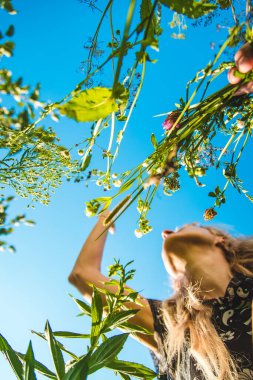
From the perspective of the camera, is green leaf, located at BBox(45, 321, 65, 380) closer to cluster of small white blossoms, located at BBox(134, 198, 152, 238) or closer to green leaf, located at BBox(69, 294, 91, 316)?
green leaf, located at BBox(69, 294, 91, 316)

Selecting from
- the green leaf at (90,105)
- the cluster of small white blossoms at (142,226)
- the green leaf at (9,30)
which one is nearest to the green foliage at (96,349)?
the cluster of small white blossoms at (142,226)

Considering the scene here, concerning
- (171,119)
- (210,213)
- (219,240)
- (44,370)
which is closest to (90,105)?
(171,119)

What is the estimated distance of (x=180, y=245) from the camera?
4.16ft

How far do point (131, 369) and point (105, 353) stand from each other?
24 cm

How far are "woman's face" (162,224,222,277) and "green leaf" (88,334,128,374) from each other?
519 millimetres

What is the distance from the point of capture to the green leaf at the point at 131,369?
0.97 m

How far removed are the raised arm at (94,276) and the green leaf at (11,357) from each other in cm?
38

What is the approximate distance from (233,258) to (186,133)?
0.86 meters

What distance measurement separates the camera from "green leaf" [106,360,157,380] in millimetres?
972

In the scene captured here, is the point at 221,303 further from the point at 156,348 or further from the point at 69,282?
the point at 69,282

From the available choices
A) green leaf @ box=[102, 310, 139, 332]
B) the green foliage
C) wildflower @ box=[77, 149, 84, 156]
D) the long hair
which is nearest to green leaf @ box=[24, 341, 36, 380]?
the green foliage

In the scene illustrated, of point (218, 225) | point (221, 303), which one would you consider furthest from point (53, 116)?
point (218, 225)

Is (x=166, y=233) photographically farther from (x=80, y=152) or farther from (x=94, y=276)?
(x=80, y=152)

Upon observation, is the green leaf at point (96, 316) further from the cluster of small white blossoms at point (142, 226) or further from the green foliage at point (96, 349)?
the cluster of small white blossoms at point (142, 226)
